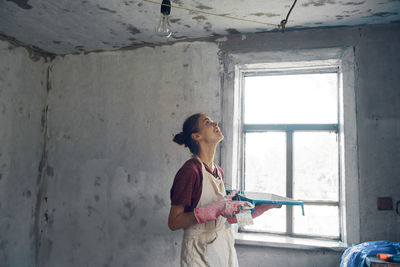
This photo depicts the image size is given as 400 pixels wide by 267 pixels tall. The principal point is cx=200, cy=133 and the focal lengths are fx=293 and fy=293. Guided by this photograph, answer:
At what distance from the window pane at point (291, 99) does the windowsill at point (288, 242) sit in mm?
1130

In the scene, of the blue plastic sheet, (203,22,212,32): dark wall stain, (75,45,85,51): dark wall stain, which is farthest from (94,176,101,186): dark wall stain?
the blue plastic sheet

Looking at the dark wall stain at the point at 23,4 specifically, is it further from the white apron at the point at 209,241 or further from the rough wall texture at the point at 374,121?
the rough wall texture at the point at 374,121

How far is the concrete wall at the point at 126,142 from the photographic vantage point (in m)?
2.62

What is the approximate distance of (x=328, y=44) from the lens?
2764 mm

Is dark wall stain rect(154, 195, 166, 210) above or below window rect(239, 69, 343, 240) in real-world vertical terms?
below

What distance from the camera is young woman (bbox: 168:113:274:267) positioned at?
1907 millimetres

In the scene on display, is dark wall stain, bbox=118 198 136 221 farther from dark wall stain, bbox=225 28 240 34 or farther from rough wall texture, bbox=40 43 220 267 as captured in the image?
dark wall stain, bbox=225 28 240 34

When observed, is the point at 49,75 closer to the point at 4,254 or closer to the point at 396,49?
the point at 4,254

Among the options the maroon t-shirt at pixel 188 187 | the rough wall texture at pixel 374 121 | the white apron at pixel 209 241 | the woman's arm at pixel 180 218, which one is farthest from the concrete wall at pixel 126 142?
the woman's arm at pixel 180 218

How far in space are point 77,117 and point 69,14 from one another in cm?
124

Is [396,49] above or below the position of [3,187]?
above

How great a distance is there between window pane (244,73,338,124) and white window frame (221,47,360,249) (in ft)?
0.31

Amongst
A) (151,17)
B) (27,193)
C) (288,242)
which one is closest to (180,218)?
(288,242)

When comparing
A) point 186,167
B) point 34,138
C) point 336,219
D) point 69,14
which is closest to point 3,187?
point 34,138
